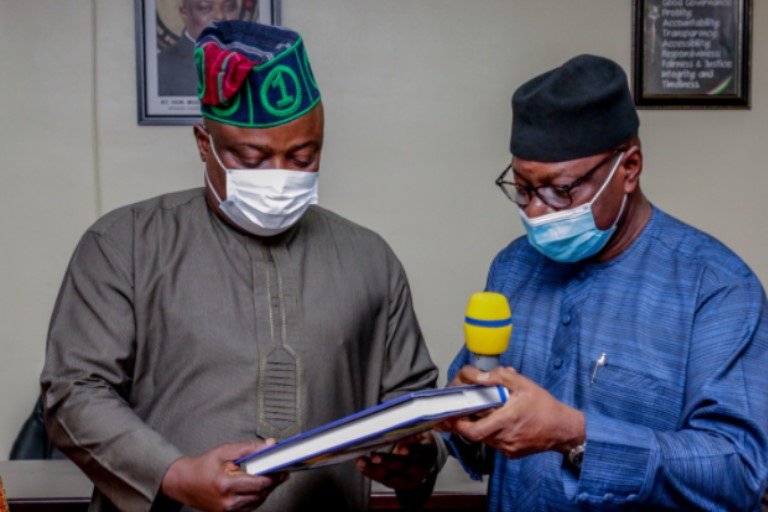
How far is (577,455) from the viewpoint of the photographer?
1398 millimetres

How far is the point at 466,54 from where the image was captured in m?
3.01

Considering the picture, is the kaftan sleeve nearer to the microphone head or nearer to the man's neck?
the microphone head

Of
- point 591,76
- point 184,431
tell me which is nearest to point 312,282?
point 184,431

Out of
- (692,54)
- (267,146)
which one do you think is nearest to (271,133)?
(267,146)

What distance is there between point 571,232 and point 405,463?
568 millimetres

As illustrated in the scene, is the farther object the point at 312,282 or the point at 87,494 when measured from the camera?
the point at 87,494

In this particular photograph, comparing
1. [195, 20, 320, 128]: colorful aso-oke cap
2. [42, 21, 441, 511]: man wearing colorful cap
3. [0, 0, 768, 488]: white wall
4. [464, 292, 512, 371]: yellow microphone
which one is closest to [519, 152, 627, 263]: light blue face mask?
[464, 292, 512, 371]: yellow microphone

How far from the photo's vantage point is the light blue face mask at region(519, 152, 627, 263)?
1546 millimetres

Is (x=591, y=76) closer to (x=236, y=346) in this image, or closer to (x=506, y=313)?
(x=506, y=313)

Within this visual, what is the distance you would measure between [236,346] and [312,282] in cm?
23

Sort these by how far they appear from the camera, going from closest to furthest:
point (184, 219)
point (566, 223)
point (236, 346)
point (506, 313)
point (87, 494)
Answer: point (506, 313)
point (566, 223)
point (236, 346)
point (184, 219)
point (87, 494)

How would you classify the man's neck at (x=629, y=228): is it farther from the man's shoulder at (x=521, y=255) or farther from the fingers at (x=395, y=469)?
the fingers at (x=395, y=469)

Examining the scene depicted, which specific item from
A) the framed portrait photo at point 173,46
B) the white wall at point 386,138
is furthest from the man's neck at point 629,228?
the framed portrait photo at point 173,46

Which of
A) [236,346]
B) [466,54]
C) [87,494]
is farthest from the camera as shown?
[466,54]
